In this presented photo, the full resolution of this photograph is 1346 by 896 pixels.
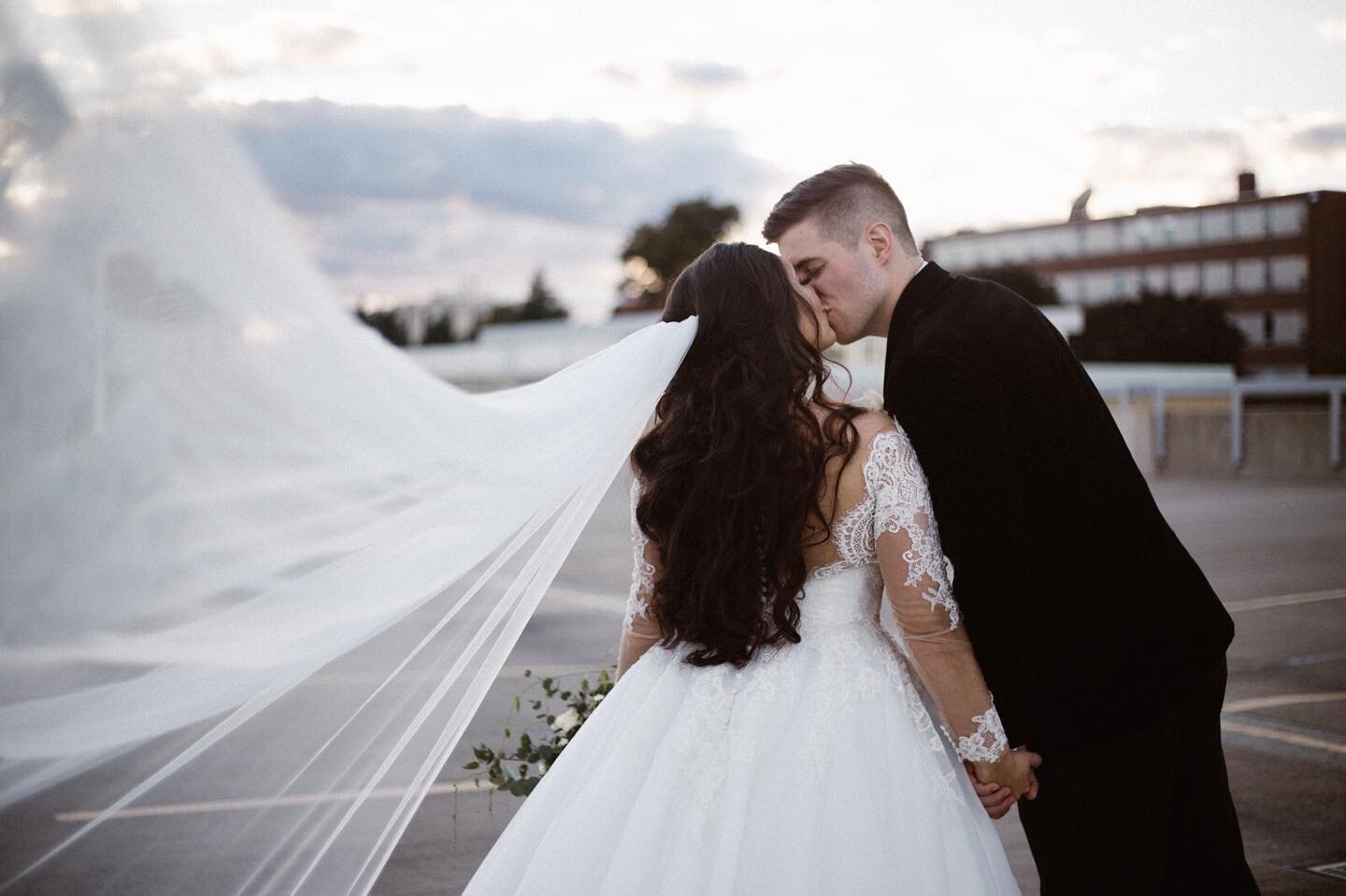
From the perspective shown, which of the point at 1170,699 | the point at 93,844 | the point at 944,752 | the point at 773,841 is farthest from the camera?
the point at 1170,699

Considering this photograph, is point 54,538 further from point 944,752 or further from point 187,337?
point 944,752

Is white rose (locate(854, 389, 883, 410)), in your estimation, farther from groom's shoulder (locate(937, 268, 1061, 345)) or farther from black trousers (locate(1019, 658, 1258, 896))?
black trousers (locate(1019, 658, 1258, 896))

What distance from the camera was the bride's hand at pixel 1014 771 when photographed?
8.87 ft

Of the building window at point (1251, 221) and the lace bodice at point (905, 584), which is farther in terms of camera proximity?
the building window at point (1251, 221)

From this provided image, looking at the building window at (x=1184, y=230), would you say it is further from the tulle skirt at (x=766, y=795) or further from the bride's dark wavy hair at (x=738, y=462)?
the tulle skirt at (x=766, y=795)

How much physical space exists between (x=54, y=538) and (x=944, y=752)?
1.83 meters

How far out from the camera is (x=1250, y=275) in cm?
6812

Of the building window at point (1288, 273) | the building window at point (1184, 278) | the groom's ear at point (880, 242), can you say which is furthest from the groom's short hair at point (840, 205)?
the building window at point (1184, 278)

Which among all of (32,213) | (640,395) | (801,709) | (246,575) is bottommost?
(801,709)

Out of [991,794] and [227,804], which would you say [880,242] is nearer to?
[991,794]

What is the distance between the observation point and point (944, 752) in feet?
8.79

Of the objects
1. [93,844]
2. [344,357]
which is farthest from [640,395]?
[93,844]

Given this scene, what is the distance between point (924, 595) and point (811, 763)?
430 mm

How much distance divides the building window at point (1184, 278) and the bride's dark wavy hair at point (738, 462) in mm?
75505
